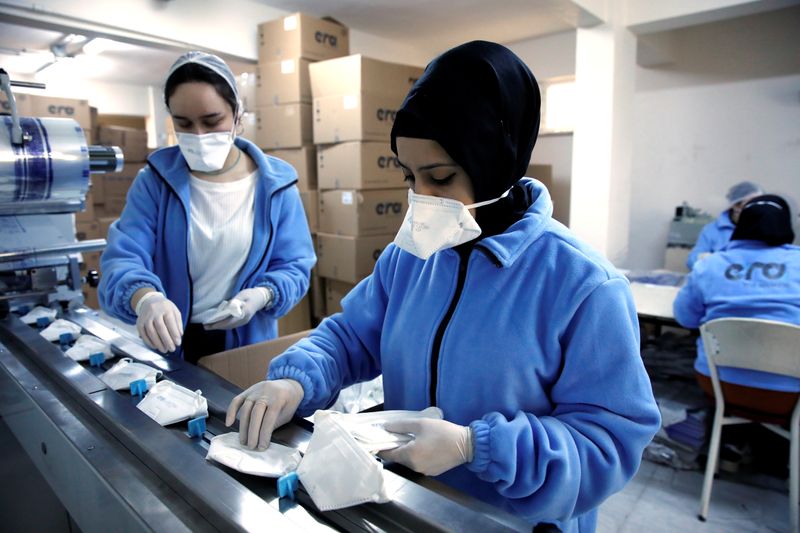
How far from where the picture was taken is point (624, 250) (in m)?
3.92

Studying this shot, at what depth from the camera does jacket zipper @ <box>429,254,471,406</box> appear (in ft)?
2.43

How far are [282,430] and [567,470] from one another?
42cm

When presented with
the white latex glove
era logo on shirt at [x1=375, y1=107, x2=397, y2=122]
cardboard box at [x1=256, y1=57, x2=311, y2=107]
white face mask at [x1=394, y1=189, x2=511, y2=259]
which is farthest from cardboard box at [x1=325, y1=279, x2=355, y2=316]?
white face mask at [x1=394, y1=189, x2=511, y2=259]

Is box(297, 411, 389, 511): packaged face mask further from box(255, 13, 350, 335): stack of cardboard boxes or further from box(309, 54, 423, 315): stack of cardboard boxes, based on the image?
box(255, 13, 350, 335): stack of cardboard boxes

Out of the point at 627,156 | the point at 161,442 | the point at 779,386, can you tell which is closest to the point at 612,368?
the point at 161,442

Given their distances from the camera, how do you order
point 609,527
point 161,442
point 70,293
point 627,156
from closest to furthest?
point 161,442
point 70,293
point 609,527
point 627,156

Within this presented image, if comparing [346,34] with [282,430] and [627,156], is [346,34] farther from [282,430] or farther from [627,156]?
[282,430]

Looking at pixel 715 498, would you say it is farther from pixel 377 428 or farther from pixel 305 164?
pixel 305 164

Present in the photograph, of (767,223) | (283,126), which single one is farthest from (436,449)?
(283,126)

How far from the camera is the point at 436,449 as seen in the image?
61 centimetres

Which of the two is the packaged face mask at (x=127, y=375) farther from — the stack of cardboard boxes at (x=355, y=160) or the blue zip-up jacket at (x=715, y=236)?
the blue zip-up jacket at (x=715, y=236)

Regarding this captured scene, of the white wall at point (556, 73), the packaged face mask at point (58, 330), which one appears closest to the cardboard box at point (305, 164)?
the white wall at point (556, 73)

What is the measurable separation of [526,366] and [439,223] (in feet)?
0.77

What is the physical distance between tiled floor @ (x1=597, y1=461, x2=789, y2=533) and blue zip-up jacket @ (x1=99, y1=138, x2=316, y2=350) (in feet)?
4.83
